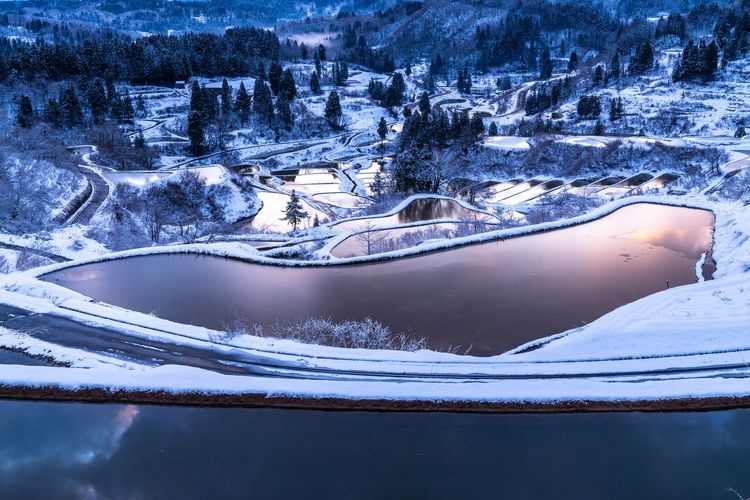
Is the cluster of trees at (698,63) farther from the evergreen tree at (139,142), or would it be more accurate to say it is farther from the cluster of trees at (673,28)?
the evergreen tree at (139,142)

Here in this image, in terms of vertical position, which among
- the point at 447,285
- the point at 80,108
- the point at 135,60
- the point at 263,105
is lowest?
the point at 447,285

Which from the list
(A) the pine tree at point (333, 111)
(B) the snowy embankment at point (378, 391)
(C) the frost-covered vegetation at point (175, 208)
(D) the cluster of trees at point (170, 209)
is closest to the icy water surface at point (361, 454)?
(B) the snowy embankment at point (378, 391)

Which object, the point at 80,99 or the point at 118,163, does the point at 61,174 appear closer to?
the point at 118,163

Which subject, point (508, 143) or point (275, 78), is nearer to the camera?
point (508, 143)

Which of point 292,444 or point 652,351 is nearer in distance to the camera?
point 292,444

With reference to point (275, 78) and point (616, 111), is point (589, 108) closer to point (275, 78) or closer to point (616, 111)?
point (616, 111)

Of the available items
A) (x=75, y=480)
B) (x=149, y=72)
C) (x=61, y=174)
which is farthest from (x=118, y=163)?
(x=75, y=480)

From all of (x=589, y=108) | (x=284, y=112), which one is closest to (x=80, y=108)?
(x=284, y=112)
